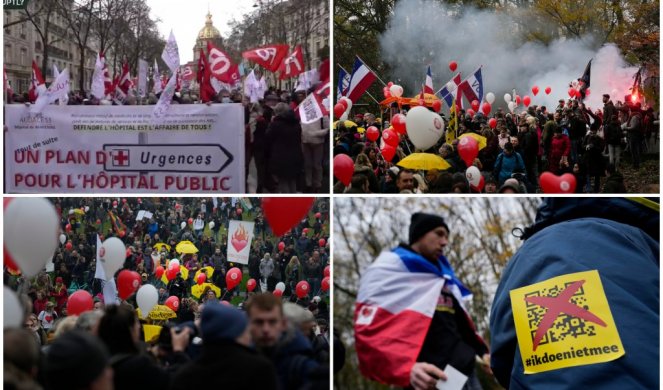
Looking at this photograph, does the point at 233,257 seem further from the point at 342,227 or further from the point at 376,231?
the point at 376,231

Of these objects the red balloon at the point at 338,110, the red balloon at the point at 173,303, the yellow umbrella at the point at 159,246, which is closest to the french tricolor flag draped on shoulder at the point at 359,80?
the red balloon at the point at 338,110

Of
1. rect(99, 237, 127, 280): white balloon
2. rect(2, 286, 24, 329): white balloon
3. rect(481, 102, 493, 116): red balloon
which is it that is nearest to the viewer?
rect(2, 286, 24, 329): white balloon

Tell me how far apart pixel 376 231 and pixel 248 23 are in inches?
131

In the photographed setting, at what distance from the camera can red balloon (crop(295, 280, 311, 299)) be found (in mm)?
4607

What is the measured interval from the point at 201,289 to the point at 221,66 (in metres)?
2.33

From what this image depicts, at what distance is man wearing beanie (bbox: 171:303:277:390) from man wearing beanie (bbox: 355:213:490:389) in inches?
34.3

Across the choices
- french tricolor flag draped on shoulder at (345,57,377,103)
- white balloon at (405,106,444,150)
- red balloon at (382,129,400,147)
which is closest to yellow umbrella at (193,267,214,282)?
white balloon at (405,106,444,150)

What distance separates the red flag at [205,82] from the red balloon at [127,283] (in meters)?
1.98

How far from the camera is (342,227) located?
19.0 ft

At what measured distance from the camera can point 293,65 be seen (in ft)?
21.0

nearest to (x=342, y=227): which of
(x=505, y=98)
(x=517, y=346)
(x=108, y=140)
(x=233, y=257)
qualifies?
(x=233, y=257)

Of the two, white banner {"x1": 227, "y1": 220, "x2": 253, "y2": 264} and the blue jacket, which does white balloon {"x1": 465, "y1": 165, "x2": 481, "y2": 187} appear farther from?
the blue jacket

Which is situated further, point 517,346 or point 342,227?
point 342,227

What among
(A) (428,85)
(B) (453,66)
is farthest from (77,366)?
(B) (453,66)
